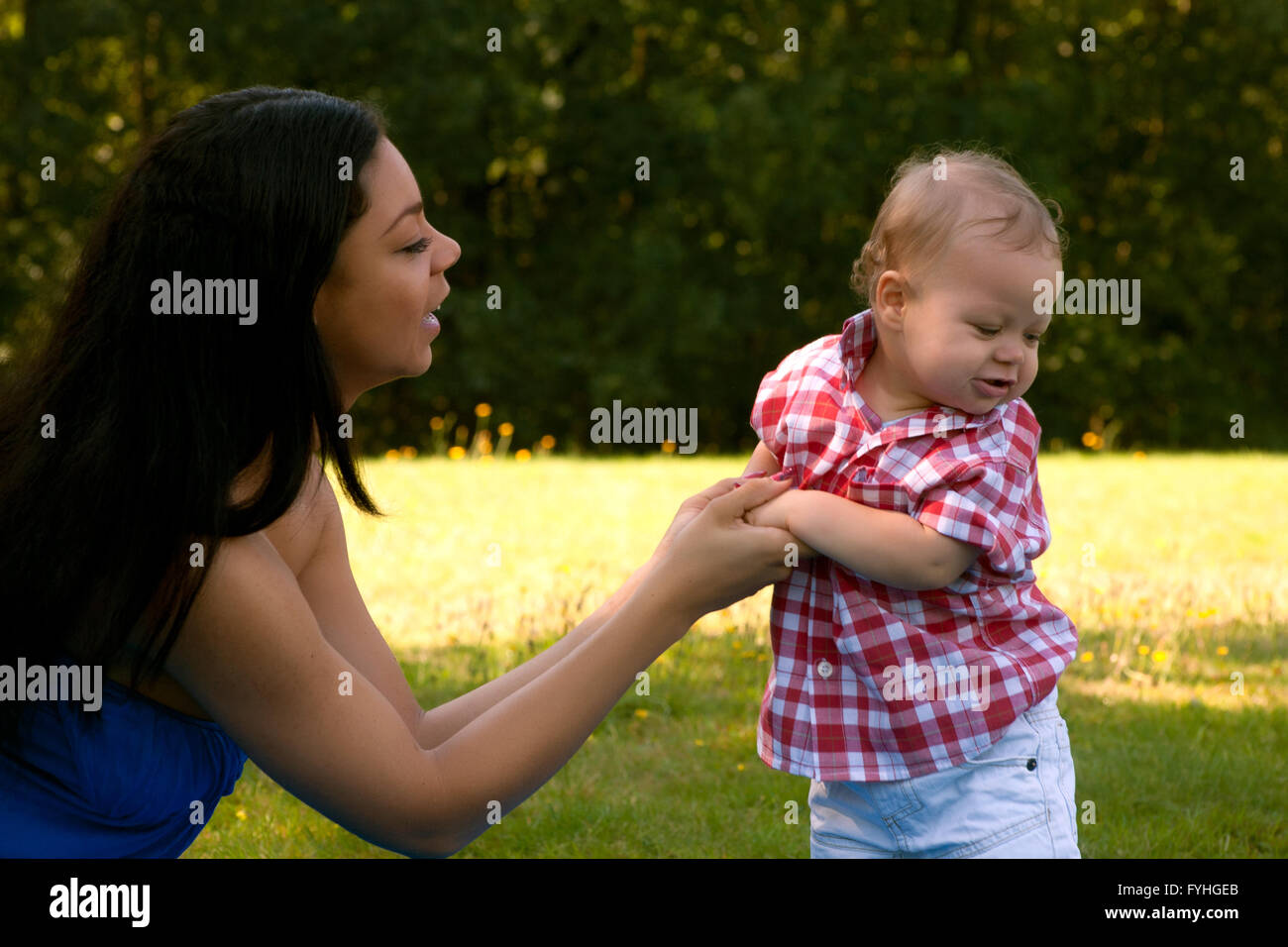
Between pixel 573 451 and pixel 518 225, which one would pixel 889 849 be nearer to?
pixel 573 451

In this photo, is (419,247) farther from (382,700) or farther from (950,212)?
(950,212)


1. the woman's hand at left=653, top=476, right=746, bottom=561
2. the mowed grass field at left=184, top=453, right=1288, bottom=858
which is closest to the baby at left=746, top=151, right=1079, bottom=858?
the woman's hand at left=653, top=476, right=746, bottom=561

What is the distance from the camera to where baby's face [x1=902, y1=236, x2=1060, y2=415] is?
2438 millimetres

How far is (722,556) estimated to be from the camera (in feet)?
7.98

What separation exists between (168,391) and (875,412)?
1279 mm

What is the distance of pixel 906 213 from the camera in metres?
2.55

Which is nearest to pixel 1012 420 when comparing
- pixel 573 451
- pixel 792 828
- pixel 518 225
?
pixel 792 828


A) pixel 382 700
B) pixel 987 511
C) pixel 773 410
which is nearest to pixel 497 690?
pixel 382 700

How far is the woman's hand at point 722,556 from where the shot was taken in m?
2.40

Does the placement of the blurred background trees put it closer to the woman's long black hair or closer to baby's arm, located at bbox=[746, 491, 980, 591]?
baby's arm, located at bbox=[746, 491, 980, 591]

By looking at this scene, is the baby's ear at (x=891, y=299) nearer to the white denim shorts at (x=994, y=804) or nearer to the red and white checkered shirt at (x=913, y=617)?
the red and white checkered shirt at (x=913, y=617)

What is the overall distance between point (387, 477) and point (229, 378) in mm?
8029

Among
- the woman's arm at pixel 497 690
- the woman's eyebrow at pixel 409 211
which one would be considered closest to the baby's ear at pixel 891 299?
the woman's arm at pixel 497 690
